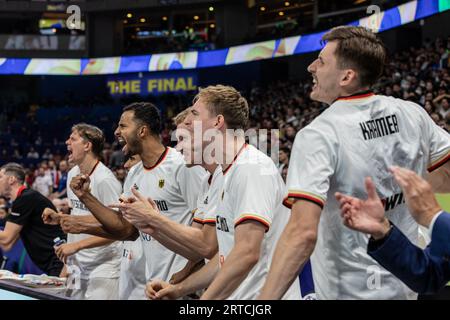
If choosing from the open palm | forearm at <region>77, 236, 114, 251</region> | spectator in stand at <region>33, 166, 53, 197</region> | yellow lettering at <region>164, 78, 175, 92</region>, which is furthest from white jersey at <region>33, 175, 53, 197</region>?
the open palm

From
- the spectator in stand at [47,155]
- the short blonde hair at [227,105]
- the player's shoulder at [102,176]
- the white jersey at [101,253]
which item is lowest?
the spectator in stand at [47,155]

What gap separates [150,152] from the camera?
4.34 meters

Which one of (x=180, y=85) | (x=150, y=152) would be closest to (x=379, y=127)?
(x=150, y=152)

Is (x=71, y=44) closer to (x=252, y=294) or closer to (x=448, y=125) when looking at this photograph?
(x=448, y=125)

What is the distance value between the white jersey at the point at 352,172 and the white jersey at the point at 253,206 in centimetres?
22

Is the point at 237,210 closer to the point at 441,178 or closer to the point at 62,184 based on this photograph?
the point at 441,178

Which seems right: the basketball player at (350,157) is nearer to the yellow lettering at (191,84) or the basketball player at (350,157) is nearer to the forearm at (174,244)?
the forearm at (174,244)

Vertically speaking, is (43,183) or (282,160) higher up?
(282,160)

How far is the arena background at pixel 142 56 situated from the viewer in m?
22.6

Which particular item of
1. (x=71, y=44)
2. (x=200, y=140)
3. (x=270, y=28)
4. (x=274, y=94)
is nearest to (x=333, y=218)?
(x=200, y=140)

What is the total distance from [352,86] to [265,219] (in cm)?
63

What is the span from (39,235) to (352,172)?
13.8 feet

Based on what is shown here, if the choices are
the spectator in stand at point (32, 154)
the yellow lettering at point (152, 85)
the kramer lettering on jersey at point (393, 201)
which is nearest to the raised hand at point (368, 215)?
the kramer lettering on jersey at point (393, 201)

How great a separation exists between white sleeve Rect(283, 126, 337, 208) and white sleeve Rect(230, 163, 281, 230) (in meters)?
0.30
